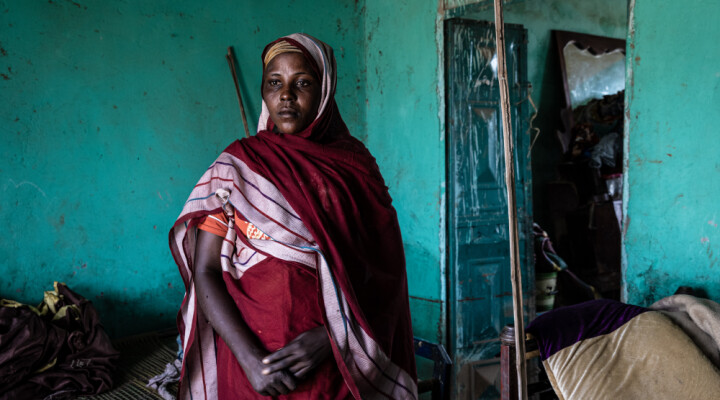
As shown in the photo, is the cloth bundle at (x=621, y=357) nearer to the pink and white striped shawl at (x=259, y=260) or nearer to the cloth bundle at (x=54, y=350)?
the pink and white striped shawl at (x=259, y=260)

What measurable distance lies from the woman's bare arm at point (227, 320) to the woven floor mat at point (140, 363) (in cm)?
126

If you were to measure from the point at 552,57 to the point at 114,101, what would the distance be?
11.9ft

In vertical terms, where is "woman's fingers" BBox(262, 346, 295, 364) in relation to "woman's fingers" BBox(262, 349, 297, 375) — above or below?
above

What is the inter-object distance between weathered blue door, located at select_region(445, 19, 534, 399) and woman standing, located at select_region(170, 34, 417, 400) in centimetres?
189

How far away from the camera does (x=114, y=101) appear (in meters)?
2.77

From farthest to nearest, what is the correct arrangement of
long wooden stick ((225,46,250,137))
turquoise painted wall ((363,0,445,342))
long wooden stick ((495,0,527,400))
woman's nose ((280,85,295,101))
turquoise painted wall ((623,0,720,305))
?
turquoise painted wall ((363,0,445,342)), long wooden stick ((225,46,250,137)), turquoise painted wall ((623,0,720,305)), woman's nose ((280,85,295,101)), long wooden stick ((495,0,527,400))

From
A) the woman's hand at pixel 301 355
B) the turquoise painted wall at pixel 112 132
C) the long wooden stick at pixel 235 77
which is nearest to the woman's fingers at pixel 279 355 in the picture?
the woman's hand at pixel 301 355

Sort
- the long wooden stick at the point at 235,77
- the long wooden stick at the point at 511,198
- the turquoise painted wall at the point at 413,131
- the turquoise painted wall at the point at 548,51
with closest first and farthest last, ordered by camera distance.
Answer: the long wooden stick at the point at 511,198 < the long wooden stick at the point at 235,77 < the turquoise painted wall at the point at 413,131 < the turquoise painted wall at the point at 548,51

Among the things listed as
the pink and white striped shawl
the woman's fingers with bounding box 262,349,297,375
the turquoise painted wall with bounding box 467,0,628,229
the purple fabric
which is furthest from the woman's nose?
the turquoise painted wall with bounding box 467,0,628,229

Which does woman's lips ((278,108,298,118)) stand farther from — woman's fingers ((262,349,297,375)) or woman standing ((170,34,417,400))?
woman's fingers ((262,349,297,375))

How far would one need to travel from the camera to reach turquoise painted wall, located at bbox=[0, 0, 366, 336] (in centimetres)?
252

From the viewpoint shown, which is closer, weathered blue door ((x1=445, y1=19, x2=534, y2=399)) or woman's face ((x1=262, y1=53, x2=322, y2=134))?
woman's face ((x1=262, y1=53, x2=322, y2=134))

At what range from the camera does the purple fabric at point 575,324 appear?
5.74 feet

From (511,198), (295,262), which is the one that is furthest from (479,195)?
(295,262)
